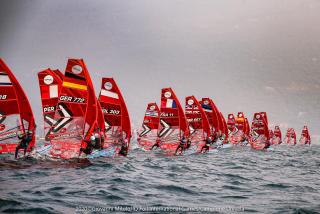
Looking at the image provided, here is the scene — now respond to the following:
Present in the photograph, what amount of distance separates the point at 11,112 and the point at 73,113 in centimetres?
373

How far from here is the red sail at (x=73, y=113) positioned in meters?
20.1

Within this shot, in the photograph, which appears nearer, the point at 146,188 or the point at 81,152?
the point at 146,188

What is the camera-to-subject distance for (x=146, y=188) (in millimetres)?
11812

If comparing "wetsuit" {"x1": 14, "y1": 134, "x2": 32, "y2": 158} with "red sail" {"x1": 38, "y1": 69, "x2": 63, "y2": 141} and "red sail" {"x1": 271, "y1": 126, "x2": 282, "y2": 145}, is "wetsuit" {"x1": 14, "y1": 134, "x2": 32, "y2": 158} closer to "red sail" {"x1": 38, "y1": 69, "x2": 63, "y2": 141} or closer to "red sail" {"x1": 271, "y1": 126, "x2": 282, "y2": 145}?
"red sail" {"x1": 38, "y1": 69, "x2": 63, "y2": 141}

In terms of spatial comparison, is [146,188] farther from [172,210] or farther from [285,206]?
[285,206]

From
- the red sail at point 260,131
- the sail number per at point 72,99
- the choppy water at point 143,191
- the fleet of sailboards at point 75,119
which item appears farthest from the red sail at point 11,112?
the red sail at point 260,131

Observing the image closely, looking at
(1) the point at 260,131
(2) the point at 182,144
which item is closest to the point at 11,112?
(2) the point at 182,144

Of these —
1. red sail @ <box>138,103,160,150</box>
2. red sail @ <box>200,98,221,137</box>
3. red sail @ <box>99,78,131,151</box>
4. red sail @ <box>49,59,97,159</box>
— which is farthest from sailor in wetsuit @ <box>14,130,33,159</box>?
red sail @ <box>200,98,221,137</box>

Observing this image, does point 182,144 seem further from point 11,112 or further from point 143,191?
point 143,191

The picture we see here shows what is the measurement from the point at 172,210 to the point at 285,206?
336 cm

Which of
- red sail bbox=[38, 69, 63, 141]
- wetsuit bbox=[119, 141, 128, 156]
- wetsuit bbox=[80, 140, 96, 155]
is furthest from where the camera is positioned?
wetsuit bbox=[119, 141, 128, 156]

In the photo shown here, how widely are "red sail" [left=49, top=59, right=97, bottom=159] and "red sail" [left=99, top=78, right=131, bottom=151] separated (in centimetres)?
→ 506

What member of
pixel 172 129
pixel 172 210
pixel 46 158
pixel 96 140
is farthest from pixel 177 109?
pixel 172 210

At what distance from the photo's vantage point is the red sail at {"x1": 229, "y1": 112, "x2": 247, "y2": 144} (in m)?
58.2
